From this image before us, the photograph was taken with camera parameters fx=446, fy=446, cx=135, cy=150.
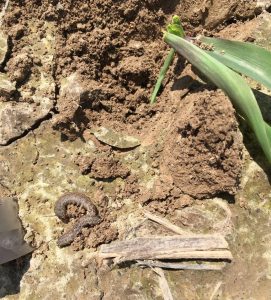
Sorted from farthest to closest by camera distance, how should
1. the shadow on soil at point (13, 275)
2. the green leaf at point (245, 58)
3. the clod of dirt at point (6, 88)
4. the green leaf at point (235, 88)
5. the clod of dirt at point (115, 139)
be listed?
the clod of dirt at point (6, 88)
the clod of dirt at point (115, 139)
the shadow on soil at point (13, 275)
the green leaf at point (245, 58)
the green leaf at point (235, 88)

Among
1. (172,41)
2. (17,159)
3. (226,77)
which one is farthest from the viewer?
(17,159)

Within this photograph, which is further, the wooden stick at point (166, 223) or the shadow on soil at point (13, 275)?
the shadow on soil at point (13, 275)

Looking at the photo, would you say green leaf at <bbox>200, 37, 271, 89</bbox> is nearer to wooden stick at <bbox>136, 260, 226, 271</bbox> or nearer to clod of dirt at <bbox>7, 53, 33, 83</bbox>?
wooden stick at <bbox>136, 260, 226, 271</bbox>

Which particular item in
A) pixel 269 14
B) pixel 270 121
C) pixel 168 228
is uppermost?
pixel 269 14

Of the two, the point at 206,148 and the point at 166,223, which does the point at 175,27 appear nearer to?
the point at 206,148

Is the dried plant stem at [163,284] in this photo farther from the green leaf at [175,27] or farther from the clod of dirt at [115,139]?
the green leaf at [175,27]

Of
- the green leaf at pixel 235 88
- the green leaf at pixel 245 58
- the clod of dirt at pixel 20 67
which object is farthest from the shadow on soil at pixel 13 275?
the green leaf at pixel 245 58

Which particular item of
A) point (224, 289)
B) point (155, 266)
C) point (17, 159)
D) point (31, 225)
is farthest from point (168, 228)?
point (17, 159)

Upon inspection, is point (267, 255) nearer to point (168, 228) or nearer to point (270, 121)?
point (168, 228)
